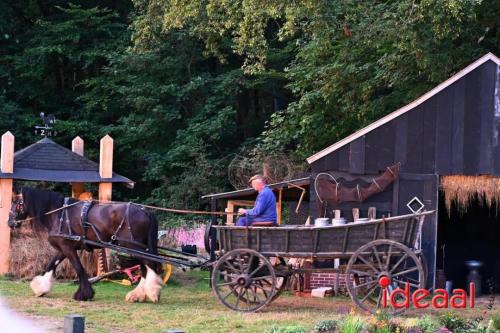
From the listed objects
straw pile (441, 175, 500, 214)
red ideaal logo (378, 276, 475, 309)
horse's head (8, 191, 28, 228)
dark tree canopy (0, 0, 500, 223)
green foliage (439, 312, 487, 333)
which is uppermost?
dark tree canopy (0, 0, 500, 223)

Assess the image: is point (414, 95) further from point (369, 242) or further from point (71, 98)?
point (71, 98)

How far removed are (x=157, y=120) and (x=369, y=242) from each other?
17.4 meters

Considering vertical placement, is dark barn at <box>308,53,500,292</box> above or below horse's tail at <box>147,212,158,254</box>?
above

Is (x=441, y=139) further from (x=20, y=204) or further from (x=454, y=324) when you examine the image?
(x=20, y=204)

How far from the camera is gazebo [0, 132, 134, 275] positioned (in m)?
16.7

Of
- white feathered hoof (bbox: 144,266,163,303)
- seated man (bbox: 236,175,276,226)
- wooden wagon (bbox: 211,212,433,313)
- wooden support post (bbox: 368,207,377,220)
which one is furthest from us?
wooden support post (bbox: 368,207,377,220)

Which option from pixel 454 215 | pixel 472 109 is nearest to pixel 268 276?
pixel 472 109

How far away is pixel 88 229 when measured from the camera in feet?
46.5

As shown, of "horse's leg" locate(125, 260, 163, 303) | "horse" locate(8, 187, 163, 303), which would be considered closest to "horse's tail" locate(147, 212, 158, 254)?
"horse" locate(8, 187, 163, 303)

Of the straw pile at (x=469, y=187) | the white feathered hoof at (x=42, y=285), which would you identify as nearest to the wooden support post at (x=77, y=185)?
the white feathered hoof at (x=42, y=285)

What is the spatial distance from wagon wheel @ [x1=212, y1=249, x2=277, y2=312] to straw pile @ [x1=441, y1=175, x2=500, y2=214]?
4255 millimetres

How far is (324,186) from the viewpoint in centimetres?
1531

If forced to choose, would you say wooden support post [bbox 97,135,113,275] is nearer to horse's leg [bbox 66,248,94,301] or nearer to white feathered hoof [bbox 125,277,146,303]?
horse's leg [bbox 66,248,94,301]

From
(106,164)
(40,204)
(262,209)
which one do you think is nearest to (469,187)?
(262,209)
